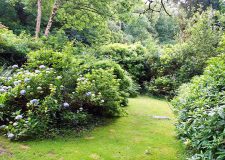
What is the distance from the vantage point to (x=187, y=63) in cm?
1210

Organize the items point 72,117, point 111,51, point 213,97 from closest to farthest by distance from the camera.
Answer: point 213,97, point 72,117, point 111,51

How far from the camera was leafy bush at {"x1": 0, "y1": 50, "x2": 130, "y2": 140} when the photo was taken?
4.93 metres

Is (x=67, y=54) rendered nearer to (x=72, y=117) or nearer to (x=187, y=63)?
(x=72, y=117)

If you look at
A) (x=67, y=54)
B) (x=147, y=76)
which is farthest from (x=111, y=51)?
(x=67, y=54)

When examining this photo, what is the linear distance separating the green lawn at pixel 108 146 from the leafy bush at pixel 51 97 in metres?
0.38

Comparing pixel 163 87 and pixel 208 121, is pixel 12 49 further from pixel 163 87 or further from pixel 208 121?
pixel 163 87

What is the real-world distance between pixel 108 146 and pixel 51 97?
4.82 feet

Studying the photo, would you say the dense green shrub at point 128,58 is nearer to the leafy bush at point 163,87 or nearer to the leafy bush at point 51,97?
the leafy bush at point 163,87

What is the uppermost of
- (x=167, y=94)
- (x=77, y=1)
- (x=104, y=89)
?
(x=77, y=1)

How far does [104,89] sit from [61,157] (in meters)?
2.34

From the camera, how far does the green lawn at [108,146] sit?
13.6 feet

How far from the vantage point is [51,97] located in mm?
5164

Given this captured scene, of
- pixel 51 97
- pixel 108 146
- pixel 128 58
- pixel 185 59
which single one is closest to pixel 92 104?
pixel 51 97

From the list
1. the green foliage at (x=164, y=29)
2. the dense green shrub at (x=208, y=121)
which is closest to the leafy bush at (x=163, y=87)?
the dense green shrub at (x=208, y=121)
